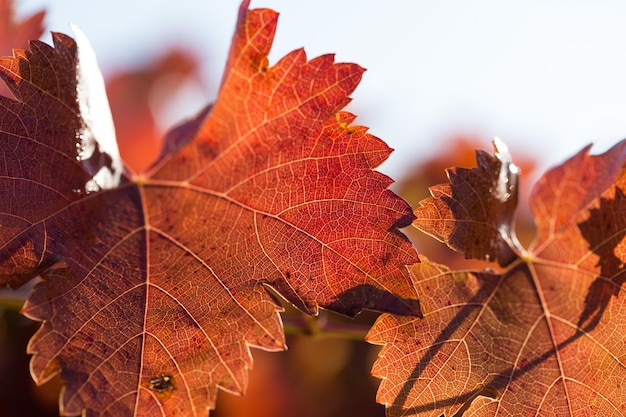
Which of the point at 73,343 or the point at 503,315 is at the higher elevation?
the point at 73,343

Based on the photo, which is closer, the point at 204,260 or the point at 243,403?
the point at 204,260

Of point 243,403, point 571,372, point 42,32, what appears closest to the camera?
point 571,372

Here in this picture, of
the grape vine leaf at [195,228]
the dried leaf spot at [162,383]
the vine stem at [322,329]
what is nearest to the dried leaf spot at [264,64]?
the grape vine leaf at [195,228]

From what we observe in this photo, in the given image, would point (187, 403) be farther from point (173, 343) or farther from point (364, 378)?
point (364, 378)

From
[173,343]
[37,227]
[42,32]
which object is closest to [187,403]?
[173,343]

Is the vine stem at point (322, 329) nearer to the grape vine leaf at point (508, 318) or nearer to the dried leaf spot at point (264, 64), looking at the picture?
the grape vine leaf at point (508, 318)

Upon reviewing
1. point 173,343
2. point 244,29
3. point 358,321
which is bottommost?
point 358,321
